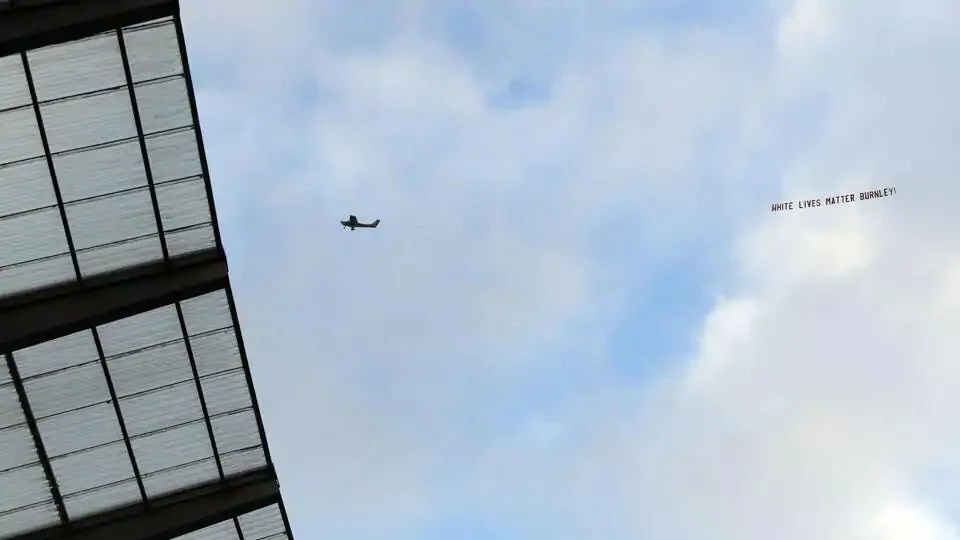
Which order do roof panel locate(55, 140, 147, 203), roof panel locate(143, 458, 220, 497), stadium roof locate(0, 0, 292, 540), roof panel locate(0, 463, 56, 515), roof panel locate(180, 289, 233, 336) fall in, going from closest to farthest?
stadium roof locate(0, 0, 292, 540)
roof panel locate(55, 140, 147, 203)
roof panel locate(180, 289, 233, 336)
roof panel locate(0, 463, 56, 515)
roof panel locate(143, 458, 220, 497)

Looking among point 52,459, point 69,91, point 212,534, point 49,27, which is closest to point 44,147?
point 69,91

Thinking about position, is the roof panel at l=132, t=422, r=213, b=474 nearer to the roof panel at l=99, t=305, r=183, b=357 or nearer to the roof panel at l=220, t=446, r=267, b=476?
the roof panel at l=220, t=446, r=267, b=476

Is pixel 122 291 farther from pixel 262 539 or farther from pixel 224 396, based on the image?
pixel 262 539

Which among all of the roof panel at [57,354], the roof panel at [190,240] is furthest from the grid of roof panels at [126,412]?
the roof panel at [190,240]

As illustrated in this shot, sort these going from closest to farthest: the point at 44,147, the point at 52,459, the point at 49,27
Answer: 1. the point at 49,27
2. the point at 44,147
3. the point at 52,459

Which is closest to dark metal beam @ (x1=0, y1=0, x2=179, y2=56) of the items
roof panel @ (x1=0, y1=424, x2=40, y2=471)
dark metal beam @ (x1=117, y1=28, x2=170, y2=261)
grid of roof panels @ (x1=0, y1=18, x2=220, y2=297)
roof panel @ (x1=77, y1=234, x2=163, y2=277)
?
grid of roof panels @ (x1=0, y1=18, x2=220, y2=297)

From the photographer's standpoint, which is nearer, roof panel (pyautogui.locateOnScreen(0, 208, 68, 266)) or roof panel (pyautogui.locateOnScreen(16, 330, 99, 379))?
roof panel (pyautogui.locateOnScreen(0, 208, 68, 266))
